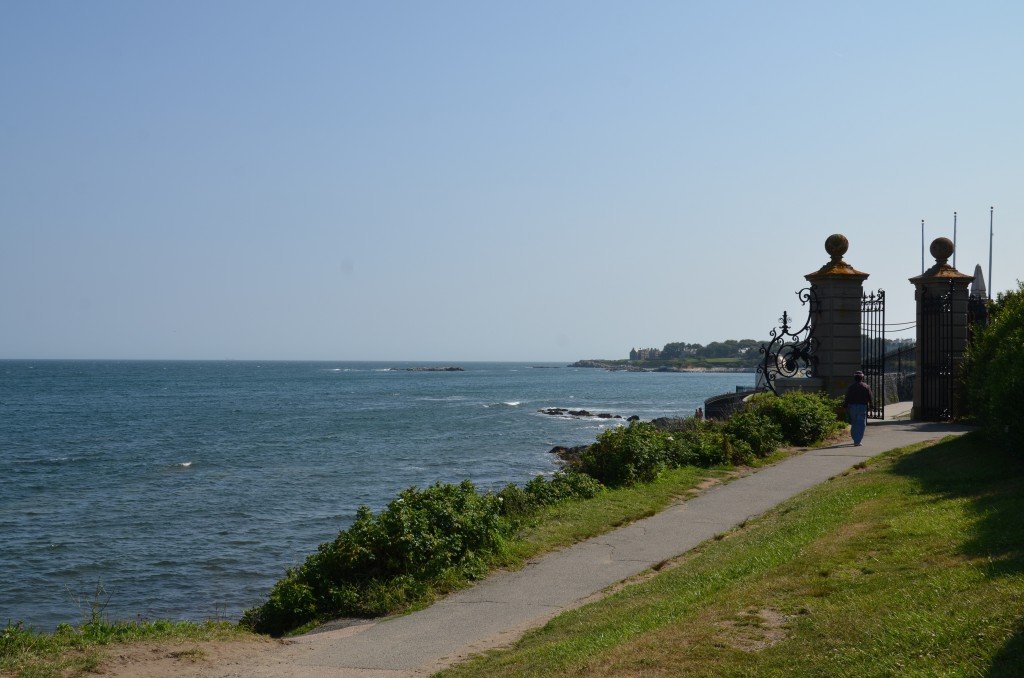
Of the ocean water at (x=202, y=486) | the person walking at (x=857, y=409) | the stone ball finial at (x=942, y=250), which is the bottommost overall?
the ocean water at (x=202, y=486)

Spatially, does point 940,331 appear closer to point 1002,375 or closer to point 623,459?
point 1002,375

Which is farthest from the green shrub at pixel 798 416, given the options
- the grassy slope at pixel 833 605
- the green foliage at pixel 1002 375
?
the grassy slope at pixel 833 605

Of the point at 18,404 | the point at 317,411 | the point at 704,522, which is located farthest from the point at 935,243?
the point at 18,404

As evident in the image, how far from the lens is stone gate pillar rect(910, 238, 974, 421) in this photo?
65.2ft

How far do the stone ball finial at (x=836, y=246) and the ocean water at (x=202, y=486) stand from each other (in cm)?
1083

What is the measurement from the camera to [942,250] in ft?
66.1

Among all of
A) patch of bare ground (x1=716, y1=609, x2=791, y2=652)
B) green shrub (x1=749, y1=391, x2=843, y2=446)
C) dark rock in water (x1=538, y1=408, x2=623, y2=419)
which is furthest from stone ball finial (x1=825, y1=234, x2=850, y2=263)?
dark rock in water (x1=538, y1=408, x2=623, y2=419)

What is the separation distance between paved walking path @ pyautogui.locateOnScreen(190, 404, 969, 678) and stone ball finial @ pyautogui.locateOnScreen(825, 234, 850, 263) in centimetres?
789

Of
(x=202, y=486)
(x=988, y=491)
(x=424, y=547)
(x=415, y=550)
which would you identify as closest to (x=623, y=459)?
(x=424, y=547)

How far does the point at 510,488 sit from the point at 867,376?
11.9 metres

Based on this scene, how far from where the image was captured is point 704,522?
38.0 feet

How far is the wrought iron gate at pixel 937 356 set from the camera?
1991cm

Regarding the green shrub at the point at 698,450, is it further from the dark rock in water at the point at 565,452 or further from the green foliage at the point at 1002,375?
the dark rock in water at the point at 565,452

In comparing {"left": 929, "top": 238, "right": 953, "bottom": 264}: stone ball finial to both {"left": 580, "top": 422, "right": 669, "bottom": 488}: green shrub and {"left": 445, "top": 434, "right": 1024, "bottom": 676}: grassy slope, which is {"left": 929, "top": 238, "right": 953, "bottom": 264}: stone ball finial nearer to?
{"left": 580, "top": 422, "right": 669, "bottom": 488}: green shrub
